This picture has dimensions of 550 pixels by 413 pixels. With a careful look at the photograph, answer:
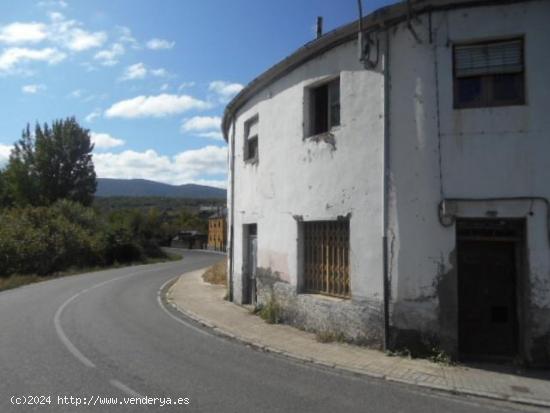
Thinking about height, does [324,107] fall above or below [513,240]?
above

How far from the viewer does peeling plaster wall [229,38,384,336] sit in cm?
1070

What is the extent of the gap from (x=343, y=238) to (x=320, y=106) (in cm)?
309

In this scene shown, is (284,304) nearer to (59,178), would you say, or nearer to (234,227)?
(234,227)

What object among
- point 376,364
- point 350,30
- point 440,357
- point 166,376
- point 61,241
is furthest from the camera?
point 61,241

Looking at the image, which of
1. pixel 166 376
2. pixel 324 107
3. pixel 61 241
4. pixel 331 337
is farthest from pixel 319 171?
pixel 61 241

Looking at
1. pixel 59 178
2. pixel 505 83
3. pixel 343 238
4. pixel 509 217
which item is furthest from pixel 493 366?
pixel 59 178

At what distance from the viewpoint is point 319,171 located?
1197cm

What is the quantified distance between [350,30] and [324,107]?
195cm

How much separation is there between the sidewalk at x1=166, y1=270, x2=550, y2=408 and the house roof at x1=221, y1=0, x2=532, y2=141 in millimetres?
5929

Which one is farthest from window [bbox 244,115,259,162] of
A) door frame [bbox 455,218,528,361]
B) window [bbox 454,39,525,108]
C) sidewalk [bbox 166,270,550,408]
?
door frame [bbox 455,218,528,361]

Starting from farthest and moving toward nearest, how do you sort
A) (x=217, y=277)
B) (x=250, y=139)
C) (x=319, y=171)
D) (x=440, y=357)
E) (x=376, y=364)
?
(x=217, y=277) < (x=250, y=139) < (x=319, y=171) < (x=440, y=357) < (x=376, y=364)

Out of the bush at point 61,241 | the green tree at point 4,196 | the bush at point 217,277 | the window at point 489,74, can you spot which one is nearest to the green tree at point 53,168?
the green tree at point 4,196

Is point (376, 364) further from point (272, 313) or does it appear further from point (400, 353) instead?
point (272, 313)

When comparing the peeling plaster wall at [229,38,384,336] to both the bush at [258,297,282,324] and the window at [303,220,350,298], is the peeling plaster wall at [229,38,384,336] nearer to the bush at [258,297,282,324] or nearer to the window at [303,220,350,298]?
the window at [303,220,350,298]
